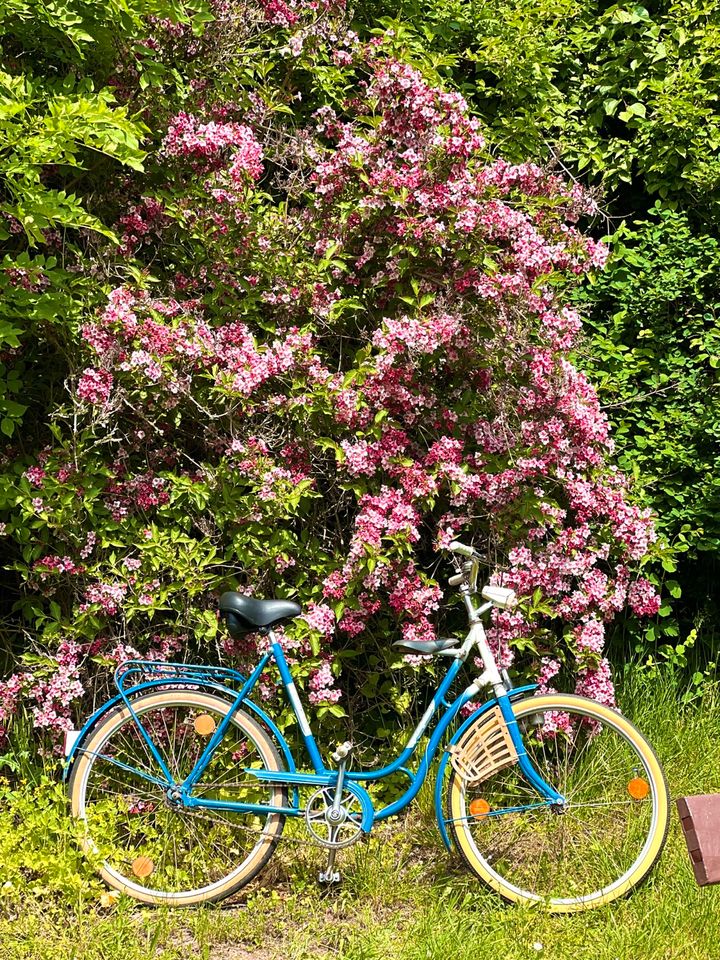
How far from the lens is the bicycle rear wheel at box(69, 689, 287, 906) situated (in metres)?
3.44

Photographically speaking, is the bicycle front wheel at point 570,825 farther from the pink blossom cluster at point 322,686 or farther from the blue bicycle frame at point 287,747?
the pink blossom cluster at point 322,686

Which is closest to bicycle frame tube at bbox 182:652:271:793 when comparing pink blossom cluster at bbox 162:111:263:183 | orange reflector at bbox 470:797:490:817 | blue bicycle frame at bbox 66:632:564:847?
blue bicycle frame at bbox 66:632:564:847

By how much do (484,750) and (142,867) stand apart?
1.21 m

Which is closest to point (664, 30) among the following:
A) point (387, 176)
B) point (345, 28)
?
point (345, 28)

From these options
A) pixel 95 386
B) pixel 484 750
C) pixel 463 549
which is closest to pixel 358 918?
pixel 484 750

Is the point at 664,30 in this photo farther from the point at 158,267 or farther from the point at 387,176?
the point at 158,267

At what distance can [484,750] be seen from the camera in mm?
3428

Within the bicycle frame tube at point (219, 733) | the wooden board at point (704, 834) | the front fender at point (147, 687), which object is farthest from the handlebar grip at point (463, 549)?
the wooden board at point (704, 834)

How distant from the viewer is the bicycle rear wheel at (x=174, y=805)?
3.44 meters

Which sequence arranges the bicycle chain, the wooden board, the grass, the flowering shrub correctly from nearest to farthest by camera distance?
1. the wooden board
2. the grass
3. the bicycle chain
4. the flowering shrub

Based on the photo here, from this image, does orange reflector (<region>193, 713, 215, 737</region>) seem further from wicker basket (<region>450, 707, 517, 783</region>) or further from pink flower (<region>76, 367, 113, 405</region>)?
pink flower (<region>76, 367, 113, 405</region>)

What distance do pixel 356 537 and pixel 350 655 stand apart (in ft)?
1.78

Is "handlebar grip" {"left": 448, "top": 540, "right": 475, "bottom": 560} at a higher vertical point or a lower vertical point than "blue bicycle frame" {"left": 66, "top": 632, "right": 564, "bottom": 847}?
higher

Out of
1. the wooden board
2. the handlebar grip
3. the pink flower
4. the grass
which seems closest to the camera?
the wooden board
